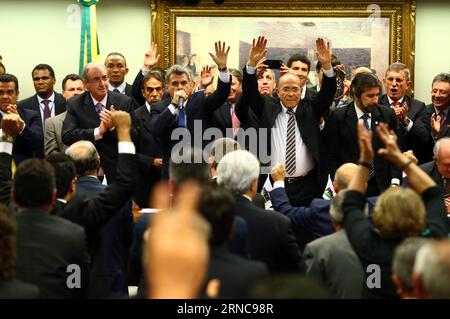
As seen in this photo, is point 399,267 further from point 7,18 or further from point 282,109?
point 7,18

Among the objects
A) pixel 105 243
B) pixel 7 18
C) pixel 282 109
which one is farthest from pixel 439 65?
pixel 105 243

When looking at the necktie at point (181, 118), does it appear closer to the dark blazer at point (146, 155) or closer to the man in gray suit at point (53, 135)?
the dark blazer at point (146, 155)

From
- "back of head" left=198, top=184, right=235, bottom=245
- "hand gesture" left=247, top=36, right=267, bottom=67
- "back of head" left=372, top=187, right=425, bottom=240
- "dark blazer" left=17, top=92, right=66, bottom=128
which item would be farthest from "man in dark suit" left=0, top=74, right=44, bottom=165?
"back of head" left=372, top=187, right=425, bottom=240

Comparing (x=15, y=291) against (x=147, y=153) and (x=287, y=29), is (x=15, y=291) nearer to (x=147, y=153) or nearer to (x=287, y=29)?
(x=147, y=153)

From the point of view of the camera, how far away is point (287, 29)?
970 cm

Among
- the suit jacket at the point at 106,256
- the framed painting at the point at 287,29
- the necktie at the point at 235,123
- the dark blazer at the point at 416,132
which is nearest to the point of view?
the suit jacket at the point at 106,256

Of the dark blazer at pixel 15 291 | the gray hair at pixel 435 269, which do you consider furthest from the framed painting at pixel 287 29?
the gray hair at pixel 435 269

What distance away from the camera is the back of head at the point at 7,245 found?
3086 mm

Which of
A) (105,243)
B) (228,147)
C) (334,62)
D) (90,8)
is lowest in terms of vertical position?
(105,243)

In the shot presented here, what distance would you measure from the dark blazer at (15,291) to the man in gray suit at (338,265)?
151 cm

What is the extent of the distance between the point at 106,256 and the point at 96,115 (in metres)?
2.41

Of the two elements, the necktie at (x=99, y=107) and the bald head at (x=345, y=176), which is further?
the necktie at (x=99, y=107)

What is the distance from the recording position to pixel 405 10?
A: 9.58m

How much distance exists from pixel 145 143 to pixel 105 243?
2.43 m
